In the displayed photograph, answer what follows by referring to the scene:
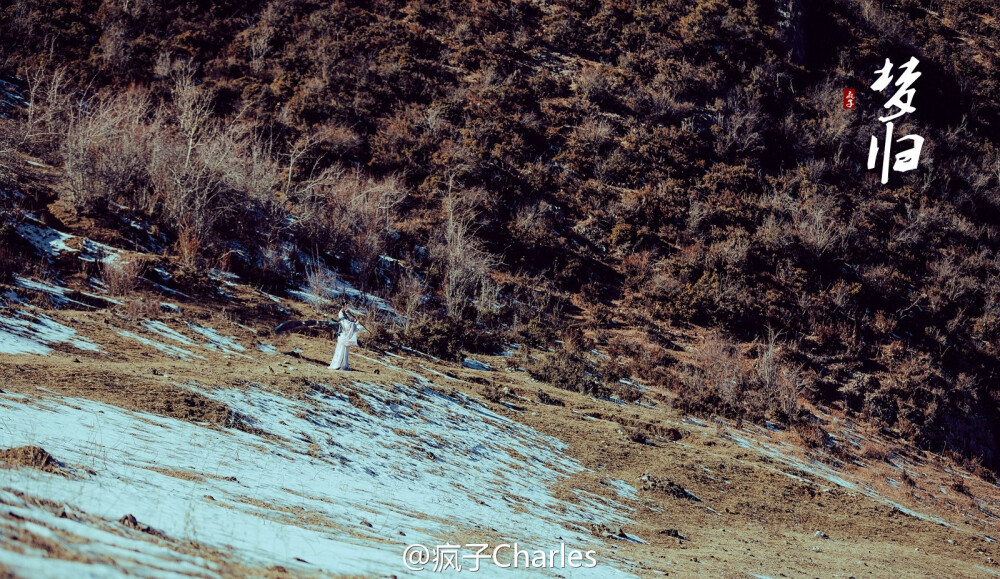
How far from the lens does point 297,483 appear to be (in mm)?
6555

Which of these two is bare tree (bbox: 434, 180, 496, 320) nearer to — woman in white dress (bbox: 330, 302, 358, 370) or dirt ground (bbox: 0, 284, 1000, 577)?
dirt ground (bbox: 0, 284, 1000, 577)

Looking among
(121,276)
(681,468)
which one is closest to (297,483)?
(681,468)

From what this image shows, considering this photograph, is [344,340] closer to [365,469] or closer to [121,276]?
[365,469]

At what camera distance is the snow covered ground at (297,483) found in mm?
3646

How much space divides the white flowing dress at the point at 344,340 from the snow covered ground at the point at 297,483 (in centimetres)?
98

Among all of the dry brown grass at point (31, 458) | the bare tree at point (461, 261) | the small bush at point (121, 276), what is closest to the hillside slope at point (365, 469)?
the dry brown grass at point (31, 458)

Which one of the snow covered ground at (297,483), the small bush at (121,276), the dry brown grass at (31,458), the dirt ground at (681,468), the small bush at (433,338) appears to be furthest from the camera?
the small bush at (433,338)

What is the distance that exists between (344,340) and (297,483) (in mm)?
5232

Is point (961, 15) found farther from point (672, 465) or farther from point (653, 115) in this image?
point (672, 465)

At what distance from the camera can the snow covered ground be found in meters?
3.65

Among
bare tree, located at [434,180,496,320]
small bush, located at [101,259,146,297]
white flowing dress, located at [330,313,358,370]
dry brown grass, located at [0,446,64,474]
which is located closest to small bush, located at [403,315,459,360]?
bare tree, located at [434,180,496,320]

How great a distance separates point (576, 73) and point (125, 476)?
29.6 meters

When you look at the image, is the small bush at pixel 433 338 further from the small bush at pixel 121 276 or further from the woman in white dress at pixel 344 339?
the small bush at pixel 121 276

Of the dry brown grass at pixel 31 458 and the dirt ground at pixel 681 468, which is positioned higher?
the dry brown grass at pixel 31 458
